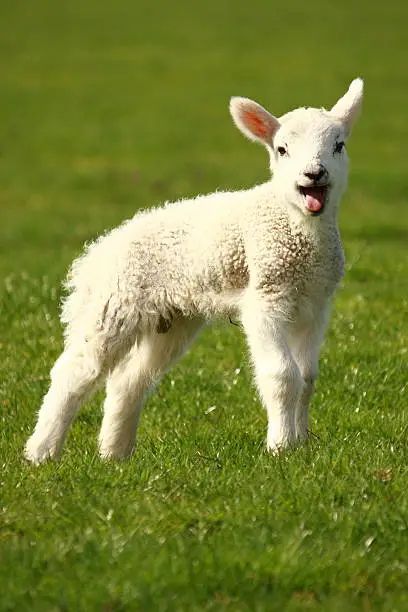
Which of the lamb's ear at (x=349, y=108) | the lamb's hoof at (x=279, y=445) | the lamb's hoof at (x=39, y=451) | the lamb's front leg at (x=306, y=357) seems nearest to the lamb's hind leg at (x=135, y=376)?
the lamb's hoof at (x=39, y=451)

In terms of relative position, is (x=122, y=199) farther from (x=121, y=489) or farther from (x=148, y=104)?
(x=121, y=489)

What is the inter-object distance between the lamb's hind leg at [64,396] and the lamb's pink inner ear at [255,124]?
5.44ft

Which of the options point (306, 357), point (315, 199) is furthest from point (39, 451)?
point (315, 199)

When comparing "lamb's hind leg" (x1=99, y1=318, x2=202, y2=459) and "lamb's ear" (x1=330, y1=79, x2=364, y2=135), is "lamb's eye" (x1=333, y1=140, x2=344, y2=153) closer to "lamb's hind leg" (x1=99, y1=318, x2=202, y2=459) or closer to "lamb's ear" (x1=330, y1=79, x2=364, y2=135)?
"lamb's ear" (x1=330, y1=79, x2=364, y2=135)

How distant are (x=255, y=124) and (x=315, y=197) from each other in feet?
2.37

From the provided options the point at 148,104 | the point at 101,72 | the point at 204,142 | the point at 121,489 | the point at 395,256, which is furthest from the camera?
the point at 101,72

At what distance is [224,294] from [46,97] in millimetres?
33779

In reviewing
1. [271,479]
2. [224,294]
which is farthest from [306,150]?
[271,479]

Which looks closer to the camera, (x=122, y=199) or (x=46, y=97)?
(x=122, y=199)

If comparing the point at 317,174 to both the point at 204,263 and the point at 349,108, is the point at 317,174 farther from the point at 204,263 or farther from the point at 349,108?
the point at 204,263

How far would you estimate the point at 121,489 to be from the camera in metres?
6.32

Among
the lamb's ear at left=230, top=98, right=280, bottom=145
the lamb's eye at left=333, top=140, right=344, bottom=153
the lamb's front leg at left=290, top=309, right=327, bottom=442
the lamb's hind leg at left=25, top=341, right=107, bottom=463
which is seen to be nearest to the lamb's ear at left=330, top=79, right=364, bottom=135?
the lamb's eye at left=333, top=140, right=344, bottom=153

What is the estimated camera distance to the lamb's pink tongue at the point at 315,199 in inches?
283

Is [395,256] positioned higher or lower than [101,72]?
higher
